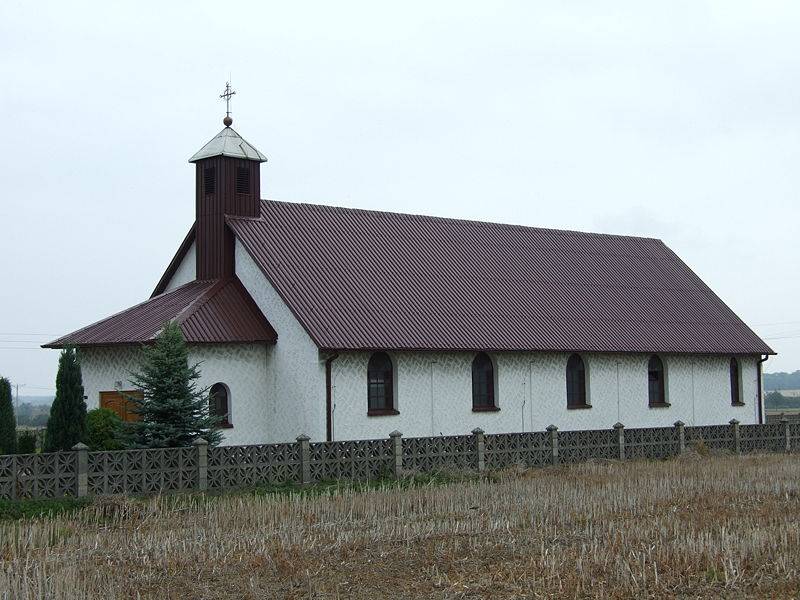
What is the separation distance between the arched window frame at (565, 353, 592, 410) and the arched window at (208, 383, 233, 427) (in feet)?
40.1

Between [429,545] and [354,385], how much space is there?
14611 millimetres

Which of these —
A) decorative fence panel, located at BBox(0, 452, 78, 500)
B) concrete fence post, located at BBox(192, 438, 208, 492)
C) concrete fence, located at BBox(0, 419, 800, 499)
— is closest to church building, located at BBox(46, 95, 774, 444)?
concrete fence, located at BBox(0, 419, 800, 499)

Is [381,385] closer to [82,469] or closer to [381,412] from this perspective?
[381,412]

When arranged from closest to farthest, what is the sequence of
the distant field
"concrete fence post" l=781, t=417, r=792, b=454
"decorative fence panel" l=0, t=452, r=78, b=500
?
the distant field, "decorative fence panel" l=0, t=452, r=78, b=500, "concrete fence post" l=781, t=417, r=792, b=454

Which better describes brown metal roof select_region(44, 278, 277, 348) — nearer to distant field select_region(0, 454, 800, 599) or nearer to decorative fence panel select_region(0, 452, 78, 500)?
decorative fence panel select_region(0, 452, 78, 500)

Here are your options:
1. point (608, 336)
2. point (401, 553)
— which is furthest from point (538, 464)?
point (401, 553)

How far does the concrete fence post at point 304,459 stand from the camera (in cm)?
2570

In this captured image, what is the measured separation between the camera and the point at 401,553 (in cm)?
1560

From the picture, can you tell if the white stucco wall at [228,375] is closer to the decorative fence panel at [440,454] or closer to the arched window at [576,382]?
the decorative fence panel at [440,454]

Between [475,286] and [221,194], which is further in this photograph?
[475,286]

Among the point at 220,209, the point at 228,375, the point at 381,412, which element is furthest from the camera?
the point at 220,209

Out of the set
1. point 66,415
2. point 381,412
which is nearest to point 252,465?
point 66,415

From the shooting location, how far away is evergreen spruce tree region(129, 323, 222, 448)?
2612 cm

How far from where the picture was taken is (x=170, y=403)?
2620 centimetres
